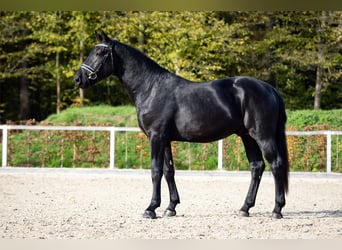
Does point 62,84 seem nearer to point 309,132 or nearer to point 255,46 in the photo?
point 255,46

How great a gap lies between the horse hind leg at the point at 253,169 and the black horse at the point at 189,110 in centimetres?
1

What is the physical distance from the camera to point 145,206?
24.7ft

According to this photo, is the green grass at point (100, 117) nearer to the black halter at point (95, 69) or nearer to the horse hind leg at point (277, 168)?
the black halter at point (95, 69)

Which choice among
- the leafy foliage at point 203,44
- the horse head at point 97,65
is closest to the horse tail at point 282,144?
the horse head at point 97,65

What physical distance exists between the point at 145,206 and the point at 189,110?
1.71 m

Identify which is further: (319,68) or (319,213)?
(319,68)

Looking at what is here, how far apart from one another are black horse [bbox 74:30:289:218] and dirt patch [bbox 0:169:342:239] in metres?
0.52

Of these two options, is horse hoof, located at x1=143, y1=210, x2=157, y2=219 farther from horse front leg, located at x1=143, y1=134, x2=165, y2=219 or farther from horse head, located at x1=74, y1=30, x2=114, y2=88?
horse head, located at x1=74, y1=30, x2=114, y2=88

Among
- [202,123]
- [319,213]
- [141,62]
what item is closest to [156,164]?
[202,123]

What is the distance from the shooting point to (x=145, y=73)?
659cm

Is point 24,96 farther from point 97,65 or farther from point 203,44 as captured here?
point 97,65

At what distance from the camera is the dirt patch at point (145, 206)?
560 cm

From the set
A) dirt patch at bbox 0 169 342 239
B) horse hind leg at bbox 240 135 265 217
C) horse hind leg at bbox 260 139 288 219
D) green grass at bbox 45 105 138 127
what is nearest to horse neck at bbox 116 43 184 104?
horse hind leg at bbox 240 135 265 217

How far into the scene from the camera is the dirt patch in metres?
5.60
